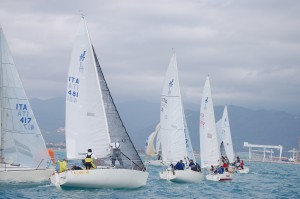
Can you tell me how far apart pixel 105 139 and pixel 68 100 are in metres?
3.27

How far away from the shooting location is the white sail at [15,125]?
121ft

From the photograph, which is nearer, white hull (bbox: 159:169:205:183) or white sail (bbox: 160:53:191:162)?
white hull (bbox: 159:169:205:183)

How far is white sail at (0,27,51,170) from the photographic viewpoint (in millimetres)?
37000

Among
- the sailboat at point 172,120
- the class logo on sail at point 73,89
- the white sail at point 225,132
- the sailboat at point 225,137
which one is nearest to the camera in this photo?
the class logo on sail at point 73,89

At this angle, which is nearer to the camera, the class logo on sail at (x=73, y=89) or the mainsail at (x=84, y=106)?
the mainsail at (x=84, y=106)

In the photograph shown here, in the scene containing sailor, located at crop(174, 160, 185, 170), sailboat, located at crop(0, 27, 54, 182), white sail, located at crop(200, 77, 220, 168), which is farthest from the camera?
white sail, located at crop(200, 77, 220, 168)

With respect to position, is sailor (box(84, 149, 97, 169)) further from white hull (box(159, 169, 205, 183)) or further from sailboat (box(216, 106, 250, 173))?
sailboat (box(216, 106, 250, 173))

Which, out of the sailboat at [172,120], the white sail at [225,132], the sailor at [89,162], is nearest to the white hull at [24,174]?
the sailor at [89,162]

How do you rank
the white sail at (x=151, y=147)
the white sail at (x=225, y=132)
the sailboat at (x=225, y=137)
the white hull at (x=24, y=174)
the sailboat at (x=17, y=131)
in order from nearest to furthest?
1. the white hull at (x=24, y=174)
2. the sailboat at (x=17, y=131)
3. the sailboat at (x=225, y=137)
4. the white sail at (x=225, y=132)
5. the white sail at (x=151, y=147)

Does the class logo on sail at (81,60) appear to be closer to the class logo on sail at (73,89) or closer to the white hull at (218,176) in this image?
the class logo on sail at (73,89)

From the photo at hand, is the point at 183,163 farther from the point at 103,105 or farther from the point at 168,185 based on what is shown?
the point at 103,105

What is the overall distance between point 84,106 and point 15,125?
5406 millimetres

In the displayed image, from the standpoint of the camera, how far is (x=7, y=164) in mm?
36875

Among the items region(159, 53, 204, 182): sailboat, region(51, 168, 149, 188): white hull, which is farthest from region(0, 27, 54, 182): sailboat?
region(159, 53, 204, 182): sailboat
